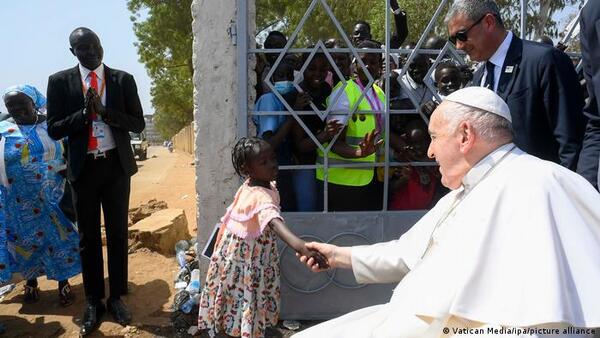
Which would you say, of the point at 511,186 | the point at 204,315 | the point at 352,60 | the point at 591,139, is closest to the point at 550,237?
the point at 511,186

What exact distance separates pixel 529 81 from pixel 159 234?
3891mm

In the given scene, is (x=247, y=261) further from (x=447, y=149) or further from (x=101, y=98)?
(x=101, y=98)

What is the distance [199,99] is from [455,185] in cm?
213

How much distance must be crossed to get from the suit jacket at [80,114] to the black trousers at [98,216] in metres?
0.08

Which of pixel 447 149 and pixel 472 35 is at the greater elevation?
pixel 472 35

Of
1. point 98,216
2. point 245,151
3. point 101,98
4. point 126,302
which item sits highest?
point 101,98

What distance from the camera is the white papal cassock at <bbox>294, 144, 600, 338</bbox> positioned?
4.33ft

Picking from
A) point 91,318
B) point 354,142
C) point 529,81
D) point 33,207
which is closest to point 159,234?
point 33,207

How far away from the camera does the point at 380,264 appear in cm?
196

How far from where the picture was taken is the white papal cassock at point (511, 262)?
4.33ft

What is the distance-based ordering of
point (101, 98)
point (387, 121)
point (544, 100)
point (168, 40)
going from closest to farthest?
point (544, 100) → point (387, 121) → point (101, 98) → point (168, 40)

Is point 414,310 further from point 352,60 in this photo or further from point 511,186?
point 352,60

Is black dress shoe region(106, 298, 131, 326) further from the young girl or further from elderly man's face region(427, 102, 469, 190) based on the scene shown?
elderly man's face region(427, 102, 469, 190)

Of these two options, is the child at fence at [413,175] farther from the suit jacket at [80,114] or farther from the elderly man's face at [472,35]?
the suit jacket at [80,114]
